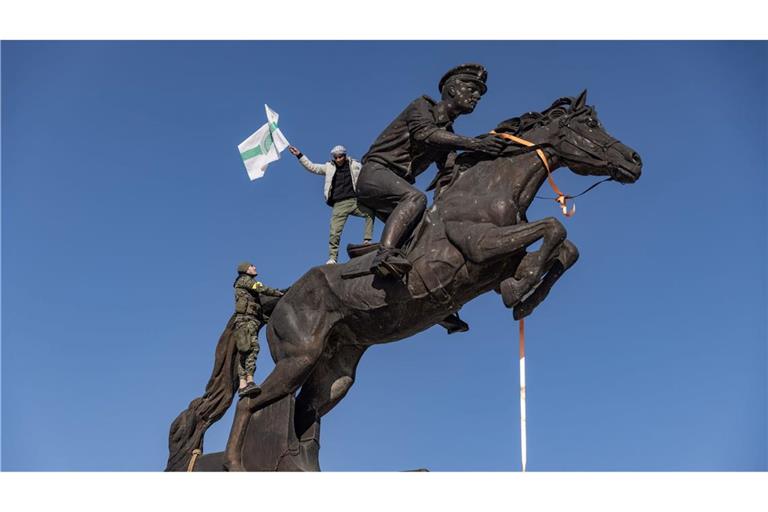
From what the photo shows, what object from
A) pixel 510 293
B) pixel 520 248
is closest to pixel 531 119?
pixel 520 248

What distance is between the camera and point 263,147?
1461cm

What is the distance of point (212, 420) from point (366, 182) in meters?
3.64

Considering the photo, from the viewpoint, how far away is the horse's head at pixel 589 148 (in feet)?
40.7

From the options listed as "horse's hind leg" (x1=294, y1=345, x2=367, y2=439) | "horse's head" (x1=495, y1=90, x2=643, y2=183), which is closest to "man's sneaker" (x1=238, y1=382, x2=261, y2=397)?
"horse's hind leg" (x1=294, y1=345, x2=367, y2=439)

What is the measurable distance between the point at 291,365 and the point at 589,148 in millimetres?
4357

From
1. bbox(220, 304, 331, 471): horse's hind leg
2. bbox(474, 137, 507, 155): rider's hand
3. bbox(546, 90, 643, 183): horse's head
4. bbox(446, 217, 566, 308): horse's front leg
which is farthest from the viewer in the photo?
bbox(220, 304, 331, 471): horse's hind leg

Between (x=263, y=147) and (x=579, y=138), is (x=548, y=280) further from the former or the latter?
(x=263, y=147)

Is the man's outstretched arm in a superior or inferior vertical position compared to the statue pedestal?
superior

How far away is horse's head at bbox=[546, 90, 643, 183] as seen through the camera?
12.4 metres

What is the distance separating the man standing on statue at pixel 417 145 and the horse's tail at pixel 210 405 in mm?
2599

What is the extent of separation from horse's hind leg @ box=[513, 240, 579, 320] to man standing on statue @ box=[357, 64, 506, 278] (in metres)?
1.51

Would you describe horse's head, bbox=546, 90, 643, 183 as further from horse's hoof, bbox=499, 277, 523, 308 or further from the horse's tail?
the horse's tail

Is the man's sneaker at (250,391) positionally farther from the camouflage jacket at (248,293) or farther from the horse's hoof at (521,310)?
the horse's hoof at (521,310)

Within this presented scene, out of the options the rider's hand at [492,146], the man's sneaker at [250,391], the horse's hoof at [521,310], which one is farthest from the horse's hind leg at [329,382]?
the rider's hand at [492,146]
